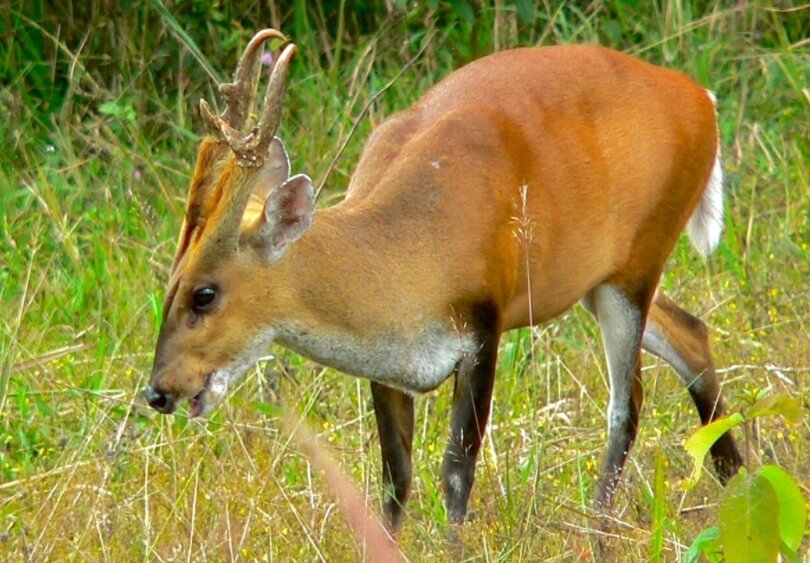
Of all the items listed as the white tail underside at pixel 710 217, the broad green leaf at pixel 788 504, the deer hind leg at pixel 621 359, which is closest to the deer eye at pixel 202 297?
the deer hind leg at pixel 621 359

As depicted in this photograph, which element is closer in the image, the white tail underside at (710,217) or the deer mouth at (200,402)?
the deer mouth at (200,402)

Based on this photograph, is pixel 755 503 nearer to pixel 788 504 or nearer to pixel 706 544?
pixel 788 504

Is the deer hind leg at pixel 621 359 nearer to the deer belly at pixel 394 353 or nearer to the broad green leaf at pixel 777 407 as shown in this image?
the deer belly at pixel 394 353

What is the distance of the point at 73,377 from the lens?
6.17 meters

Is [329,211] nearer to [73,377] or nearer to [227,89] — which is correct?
[227,89]

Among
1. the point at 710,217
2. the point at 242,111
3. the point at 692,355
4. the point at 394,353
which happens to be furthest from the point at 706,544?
the point at 710,217

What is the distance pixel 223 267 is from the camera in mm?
4762

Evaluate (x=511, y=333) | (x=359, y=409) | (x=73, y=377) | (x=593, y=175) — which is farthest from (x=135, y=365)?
(x=593, y=175)

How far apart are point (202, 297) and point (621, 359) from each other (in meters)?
1.53

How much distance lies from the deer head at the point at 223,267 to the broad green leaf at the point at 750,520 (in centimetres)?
167

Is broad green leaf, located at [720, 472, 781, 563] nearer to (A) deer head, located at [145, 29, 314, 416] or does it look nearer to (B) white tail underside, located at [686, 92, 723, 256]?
(A) deer head, located at [145, 29, 314, 416]

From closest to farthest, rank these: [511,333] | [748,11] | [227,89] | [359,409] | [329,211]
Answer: [227,89]
[329,211]
[359,409]
[511,333]
[748,11]

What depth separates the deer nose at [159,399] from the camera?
4.70 meters

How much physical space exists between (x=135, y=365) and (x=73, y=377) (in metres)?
0.20
